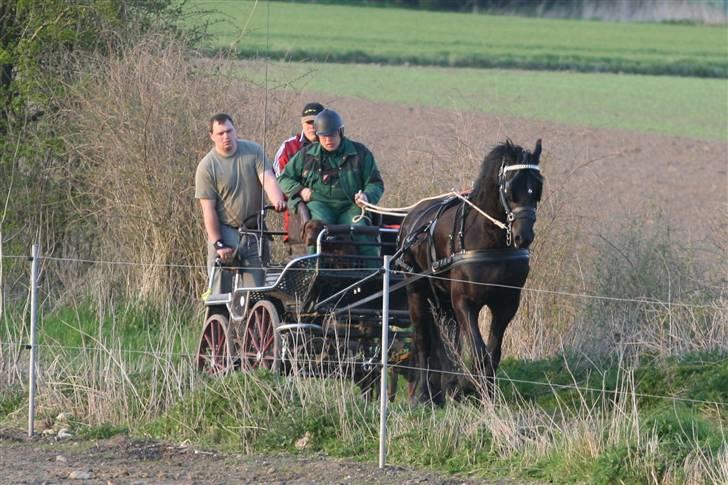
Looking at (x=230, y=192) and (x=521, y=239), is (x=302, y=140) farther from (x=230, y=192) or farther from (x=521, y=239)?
(x=521, y=239)

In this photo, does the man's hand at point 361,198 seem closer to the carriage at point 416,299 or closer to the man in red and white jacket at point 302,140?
the carriage at point 416,299

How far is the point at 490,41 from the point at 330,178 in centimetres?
4326

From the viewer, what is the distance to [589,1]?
73125mm

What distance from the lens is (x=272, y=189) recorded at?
11094 mm

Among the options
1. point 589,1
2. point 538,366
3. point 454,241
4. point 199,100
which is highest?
point 589,1

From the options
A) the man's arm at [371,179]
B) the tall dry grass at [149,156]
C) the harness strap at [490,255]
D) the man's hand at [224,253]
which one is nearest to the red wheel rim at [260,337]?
the man's hand at [224,253]

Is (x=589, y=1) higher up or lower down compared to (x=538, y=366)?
higher up

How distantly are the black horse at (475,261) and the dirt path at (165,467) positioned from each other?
50.5 inches

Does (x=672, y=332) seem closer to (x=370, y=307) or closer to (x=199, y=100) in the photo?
(x=370, y=307)

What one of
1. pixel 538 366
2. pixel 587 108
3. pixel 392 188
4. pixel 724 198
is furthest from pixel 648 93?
pixel 538 366

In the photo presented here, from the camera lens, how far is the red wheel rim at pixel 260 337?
10477 millimetres

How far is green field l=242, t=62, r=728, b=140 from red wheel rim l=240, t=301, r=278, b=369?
57.6 feet

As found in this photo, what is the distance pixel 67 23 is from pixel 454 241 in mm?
6714

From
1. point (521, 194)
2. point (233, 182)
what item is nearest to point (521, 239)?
point (521, 194)
